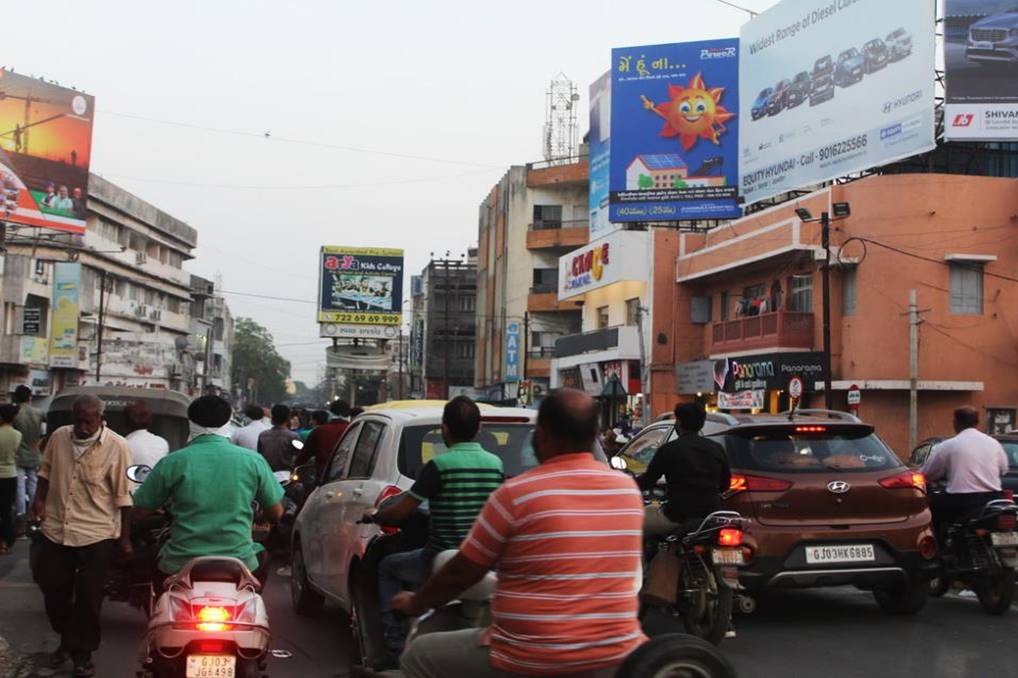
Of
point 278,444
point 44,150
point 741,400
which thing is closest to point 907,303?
point 741,400

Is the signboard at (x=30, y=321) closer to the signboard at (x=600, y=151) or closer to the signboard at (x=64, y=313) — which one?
the signboard at (x=64, y=313)

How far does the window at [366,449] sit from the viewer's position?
25.2 feet

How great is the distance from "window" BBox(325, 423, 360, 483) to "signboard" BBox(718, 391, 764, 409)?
90.8 ft

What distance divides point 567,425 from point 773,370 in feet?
105

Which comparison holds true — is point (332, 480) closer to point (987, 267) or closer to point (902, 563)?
point (902, 563)

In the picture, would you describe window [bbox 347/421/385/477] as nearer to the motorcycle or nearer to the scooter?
the scooter

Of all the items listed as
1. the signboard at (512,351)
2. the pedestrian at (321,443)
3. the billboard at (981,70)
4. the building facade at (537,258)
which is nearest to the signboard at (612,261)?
the building facade at (537,258)

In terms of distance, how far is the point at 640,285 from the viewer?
45406mm

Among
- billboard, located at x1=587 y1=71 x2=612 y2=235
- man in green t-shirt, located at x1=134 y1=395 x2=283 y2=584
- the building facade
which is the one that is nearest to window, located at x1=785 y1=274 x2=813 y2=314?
billboard, located at x1=587 y1=71 x2=612 y2=235

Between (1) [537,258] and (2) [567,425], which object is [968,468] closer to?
(2) [567,425]

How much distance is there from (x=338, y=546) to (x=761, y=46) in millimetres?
36534

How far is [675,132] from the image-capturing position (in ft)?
149

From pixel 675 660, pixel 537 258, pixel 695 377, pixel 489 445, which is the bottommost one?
pixel 675 660

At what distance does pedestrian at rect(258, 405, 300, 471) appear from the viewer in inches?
520
